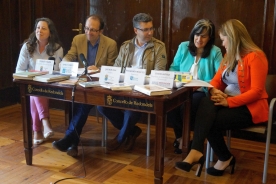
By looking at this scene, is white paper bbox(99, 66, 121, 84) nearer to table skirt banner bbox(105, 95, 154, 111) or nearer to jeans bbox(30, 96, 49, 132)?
table skirt banner bbox(105, 95, 154, 111)

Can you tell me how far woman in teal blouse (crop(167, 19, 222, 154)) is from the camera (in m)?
2.79

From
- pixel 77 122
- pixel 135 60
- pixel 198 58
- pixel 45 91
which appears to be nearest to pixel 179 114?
pixel 198 58

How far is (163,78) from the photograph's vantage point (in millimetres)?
2201

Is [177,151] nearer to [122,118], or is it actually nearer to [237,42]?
[122,118]

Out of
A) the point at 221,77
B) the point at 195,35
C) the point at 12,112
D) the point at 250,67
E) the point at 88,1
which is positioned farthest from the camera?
the point at 12,112

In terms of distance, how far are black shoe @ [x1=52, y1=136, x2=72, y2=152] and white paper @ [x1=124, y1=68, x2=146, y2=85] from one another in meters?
0.84

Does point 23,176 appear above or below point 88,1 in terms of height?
below

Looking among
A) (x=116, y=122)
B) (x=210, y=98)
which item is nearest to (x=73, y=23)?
(x=116, y=122)

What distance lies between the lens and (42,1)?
3875 millimetres

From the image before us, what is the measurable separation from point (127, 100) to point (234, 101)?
750 millimetres

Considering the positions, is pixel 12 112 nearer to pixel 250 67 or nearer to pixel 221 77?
pixel 221 77

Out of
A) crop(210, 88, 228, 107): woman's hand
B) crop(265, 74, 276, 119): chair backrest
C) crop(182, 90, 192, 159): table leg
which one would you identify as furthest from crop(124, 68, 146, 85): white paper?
crop(265, 74, 276, 119): chair backrest

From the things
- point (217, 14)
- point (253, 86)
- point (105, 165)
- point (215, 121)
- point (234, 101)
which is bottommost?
point (105, 165)

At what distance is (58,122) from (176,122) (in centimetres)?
140
